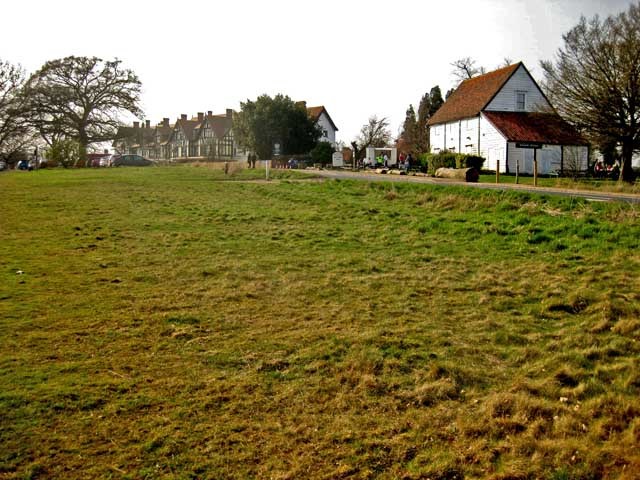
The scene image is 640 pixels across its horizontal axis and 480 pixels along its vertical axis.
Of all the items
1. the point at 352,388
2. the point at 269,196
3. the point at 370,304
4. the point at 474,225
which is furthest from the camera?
the point at 269,196

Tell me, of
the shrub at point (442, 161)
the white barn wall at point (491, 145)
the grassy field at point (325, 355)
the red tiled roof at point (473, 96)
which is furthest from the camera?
the red tiled roof at point (473, 96)

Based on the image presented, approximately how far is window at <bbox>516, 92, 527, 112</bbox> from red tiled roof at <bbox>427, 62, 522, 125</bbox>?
5.82ft

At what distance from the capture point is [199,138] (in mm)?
108250

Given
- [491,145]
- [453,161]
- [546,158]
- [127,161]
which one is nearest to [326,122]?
[127,161]

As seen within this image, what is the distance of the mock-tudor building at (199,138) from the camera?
85.1m

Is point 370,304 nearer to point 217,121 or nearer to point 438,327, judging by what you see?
point 438,327

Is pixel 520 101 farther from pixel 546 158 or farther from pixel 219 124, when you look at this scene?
pixel 219 124

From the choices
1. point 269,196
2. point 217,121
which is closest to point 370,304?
point 269,196

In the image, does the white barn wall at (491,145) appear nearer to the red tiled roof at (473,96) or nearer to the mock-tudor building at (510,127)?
→ the mock-tudor building at (510,127)

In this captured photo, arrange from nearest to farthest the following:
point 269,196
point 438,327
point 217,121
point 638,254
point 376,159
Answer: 1. point 438,327
2. point 638,254
3. point 269,196
4. point 376,159
5. point 217,121

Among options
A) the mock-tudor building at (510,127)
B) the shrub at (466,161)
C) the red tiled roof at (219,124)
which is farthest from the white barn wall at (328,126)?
the shrub at (466,161)

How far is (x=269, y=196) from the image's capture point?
22.5 meters

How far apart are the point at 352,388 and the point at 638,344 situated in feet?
10.3

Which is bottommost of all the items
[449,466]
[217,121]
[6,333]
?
[449,466]
